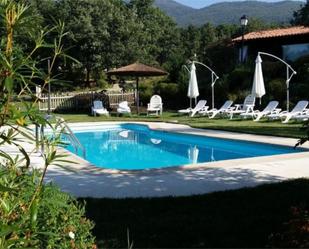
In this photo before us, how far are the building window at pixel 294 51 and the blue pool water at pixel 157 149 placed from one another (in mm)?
11712

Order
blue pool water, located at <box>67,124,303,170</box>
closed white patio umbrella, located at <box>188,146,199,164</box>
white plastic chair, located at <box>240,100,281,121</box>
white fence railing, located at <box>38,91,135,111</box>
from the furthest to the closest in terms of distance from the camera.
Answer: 1. white fence railing, located at <box>38,91,135,111</box>
2. white plastic chair, located at <box>240,100,281,121</box>
3. closed white patio umbrella, located at <box>188,146,199,164</box>
4. blue pool water, located at <box>67,124,303,170</box>

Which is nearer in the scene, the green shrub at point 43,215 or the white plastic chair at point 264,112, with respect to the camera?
the green shrub at point 43,215

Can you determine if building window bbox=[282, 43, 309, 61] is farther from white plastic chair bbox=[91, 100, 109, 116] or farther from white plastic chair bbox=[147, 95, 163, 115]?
white plastic chair bbox=[91, 100, 109, 116]

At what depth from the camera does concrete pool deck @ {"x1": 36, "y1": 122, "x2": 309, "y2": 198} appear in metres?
7.29

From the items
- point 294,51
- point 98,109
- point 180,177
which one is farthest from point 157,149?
point 294,51

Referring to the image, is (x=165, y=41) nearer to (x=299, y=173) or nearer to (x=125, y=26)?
(x=125, y=26)

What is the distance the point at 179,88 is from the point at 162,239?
2073 centimetres

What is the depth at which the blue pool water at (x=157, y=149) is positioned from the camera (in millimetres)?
12875

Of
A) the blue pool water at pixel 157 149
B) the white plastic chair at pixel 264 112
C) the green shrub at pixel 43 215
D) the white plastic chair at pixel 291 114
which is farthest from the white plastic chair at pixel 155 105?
the green shrub at pixel 43 215

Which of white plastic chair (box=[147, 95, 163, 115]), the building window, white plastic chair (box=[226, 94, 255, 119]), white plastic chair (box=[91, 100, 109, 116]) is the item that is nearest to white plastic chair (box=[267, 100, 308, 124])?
white plastic chair (box=[226, 94, 255, 119])

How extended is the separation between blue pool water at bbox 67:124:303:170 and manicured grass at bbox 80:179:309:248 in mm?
5411

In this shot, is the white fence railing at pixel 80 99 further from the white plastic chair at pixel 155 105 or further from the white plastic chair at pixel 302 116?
the white plastic chair at pixel 302 116

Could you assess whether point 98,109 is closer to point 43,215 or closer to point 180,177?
point 180,177

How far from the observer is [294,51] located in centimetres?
2705
